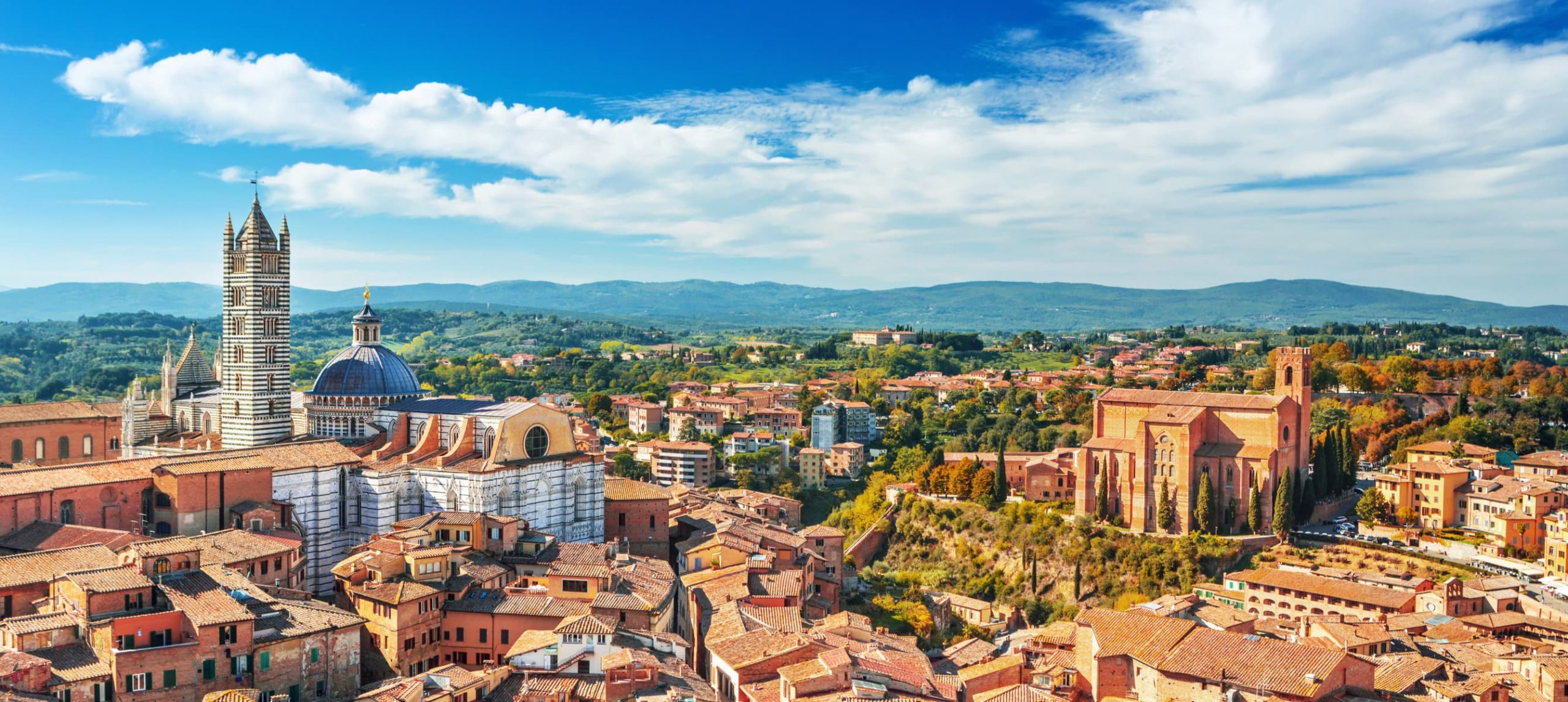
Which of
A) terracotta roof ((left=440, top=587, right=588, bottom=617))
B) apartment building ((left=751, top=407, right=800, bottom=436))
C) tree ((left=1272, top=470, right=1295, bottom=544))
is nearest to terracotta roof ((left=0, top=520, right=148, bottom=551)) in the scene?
terracotta roof ((left=440, top=587, right=588, bottom=617))

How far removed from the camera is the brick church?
52.6 m

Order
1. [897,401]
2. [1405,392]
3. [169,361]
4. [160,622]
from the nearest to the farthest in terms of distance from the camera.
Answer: [160,622] → [169,361] → [1405,392] → [897,401]

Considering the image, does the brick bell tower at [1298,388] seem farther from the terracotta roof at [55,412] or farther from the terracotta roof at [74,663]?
the terracotta roof at [55,412]

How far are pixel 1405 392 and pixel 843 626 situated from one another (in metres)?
59.4

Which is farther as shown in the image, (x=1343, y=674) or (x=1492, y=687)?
(x=1492, y=687)

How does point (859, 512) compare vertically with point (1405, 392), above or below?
below

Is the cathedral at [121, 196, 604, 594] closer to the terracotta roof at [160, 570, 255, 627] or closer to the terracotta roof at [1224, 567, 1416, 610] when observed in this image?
the terracotta roof at [160, 570, 255, 627]

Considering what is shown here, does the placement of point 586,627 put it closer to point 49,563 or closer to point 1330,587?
point 49,563

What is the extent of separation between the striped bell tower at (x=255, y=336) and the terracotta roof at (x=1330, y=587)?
37906 mm

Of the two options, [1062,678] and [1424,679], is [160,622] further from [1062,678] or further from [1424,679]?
[1424,679]

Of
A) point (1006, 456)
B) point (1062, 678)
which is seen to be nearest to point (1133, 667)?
point (1062, 678)

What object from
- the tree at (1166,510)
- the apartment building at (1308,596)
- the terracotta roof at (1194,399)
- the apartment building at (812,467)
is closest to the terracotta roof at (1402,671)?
the apartment building at (1308,596)

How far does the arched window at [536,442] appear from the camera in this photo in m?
43.0

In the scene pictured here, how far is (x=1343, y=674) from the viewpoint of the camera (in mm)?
27312
